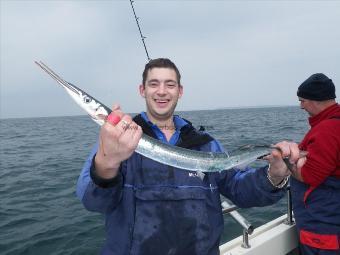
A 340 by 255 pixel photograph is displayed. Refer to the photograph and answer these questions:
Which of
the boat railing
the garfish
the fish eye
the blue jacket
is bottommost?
the boat railing

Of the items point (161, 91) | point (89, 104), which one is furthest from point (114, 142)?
point (161, 91)

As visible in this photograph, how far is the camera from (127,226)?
9.78 feet

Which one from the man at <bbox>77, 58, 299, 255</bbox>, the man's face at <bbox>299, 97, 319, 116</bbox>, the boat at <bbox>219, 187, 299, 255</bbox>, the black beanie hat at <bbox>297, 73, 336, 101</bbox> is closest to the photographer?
the man at <bbox>77, 58, 299, 255</bbox>

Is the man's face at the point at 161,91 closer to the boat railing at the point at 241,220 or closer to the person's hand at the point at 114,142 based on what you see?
the person's hand at the point at 114,142

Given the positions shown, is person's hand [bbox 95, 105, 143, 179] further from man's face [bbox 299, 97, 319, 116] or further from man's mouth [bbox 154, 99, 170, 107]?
man's face [bbox 299, 97, 319, 116]

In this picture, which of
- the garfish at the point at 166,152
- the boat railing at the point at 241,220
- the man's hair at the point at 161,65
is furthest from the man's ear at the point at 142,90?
the boat railing at the point at 241,220

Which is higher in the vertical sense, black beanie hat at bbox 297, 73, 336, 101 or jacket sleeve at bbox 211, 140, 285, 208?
black beanie hat at bbox 297, 73, 336, 101

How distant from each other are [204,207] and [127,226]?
2.51 feet

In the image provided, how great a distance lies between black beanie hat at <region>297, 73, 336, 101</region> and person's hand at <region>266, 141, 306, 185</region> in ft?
4.97

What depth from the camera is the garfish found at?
3035 millimetres

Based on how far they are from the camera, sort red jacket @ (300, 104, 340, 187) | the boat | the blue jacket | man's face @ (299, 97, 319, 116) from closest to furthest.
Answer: the blue jacket → red jacket @ (300, 104, 340, 187) → the boat → man's face @ (299, 97, 319, 116)

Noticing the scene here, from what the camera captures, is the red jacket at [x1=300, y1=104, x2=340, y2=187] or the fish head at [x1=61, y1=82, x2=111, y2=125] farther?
the red jacket at [x1=300, y1=104, x2=340, y2=187]

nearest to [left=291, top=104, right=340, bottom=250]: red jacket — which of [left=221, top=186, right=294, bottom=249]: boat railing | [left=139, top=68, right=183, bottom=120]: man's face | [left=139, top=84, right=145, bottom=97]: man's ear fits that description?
[left=221, top=186, right=294, bottom=249]: boat railing

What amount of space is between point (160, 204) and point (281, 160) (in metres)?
1.32
